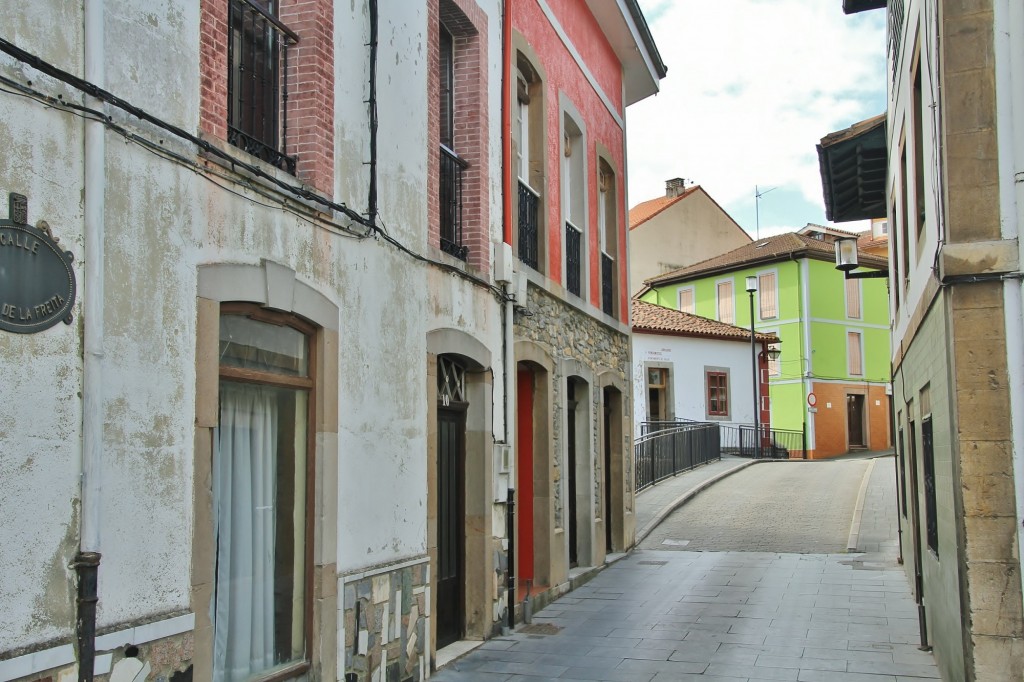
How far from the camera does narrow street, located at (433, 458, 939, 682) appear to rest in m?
8.25

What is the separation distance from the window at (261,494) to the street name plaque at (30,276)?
4.72 ft

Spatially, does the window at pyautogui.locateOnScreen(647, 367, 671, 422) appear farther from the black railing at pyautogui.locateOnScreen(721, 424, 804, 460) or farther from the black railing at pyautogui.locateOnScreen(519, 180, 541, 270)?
the black railing at pyautogui.locateOnScreen(519, 180, 541, 270)

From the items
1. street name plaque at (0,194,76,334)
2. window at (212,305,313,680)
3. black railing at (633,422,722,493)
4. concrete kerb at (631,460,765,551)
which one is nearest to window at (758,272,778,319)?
black railing at (633,422,722,493)

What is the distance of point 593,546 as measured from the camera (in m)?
13.0

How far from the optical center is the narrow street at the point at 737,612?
8.25 meters

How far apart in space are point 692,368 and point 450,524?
26220 mm

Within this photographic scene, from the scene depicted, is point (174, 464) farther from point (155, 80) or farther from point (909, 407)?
point (909, 407)

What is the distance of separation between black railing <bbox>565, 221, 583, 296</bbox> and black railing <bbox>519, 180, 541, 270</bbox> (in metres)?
1.22

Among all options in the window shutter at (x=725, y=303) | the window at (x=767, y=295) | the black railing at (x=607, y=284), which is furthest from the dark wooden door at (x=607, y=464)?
the window shutter at (x=725, y=303)

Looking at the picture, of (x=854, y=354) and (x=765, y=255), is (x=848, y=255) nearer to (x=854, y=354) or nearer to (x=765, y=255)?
(x=765, y=255)

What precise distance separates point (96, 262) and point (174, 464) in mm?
1093

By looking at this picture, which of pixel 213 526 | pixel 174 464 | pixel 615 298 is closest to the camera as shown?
pixel 174 464

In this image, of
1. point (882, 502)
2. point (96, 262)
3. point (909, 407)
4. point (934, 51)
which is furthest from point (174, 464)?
point (882, 502)

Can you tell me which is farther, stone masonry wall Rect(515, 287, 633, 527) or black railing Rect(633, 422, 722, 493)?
black railing Rect(633, 422, 722, 493)
